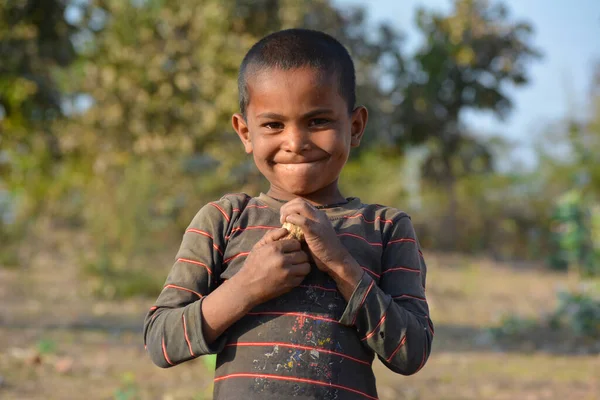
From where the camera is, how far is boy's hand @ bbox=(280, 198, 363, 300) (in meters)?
1.46

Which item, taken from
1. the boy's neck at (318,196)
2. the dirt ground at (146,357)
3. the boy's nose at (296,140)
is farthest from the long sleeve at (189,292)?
the dirt ground at (146,357)

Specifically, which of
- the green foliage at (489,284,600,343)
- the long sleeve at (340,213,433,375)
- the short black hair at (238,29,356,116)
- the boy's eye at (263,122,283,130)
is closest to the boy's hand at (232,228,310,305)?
the long sleeve at (340,213,433,375)

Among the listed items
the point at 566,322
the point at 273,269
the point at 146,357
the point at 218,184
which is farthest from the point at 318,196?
the point at 218,184

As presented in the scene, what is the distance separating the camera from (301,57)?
1.60 meters

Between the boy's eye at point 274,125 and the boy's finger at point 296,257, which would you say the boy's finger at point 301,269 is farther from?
the boy's eye at point 274,125

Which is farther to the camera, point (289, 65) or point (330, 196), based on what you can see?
point (330, 196)

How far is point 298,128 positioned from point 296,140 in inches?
1.3

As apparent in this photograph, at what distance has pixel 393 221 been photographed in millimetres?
1686

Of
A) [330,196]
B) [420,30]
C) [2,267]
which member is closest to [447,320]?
[2,267]

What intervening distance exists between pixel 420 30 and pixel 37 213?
865cm

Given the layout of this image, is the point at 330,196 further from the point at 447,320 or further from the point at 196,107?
the point at 196,107

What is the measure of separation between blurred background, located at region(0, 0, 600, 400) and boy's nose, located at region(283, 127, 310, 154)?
2.92m

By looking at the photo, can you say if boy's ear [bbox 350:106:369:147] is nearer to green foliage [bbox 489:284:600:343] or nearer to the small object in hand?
the small object in hand

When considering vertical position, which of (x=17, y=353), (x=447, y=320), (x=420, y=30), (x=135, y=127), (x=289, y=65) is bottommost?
(x=447, y=320)
